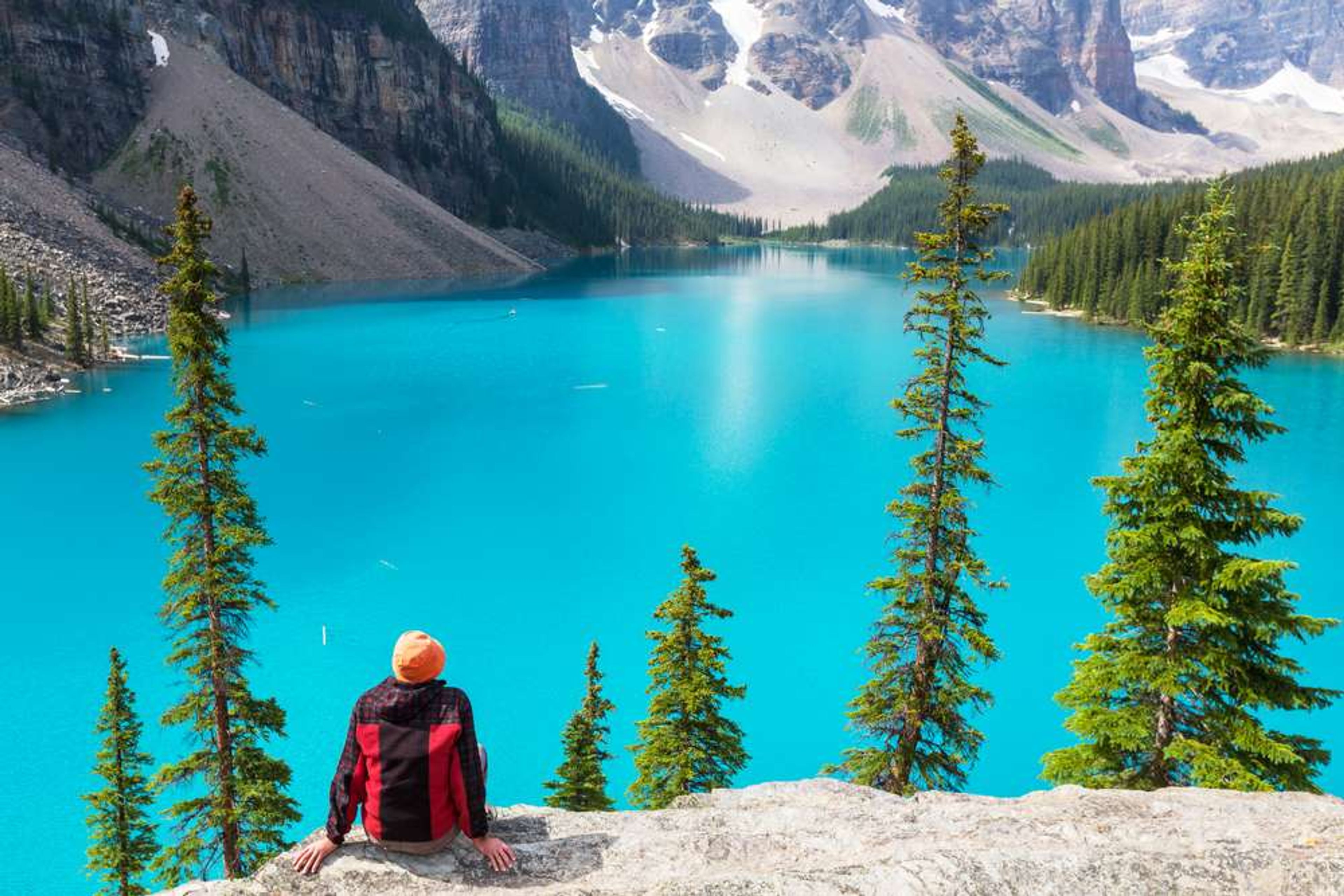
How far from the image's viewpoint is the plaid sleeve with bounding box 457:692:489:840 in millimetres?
6980

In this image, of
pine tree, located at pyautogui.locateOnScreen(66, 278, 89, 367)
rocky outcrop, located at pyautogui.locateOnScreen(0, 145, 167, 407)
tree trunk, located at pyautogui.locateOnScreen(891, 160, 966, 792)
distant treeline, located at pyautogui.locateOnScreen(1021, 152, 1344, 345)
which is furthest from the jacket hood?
distant treeline, located at pyautogui.locateOnScreen(1021, 152, 1344, 345)

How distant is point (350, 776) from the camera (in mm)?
Answer: 7074

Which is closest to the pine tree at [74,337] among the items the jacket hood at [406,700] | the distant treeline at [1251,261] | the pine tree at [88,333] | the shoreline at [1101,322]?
the pine tree at [88,333]

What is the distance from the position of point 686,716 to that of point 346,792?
12.6m

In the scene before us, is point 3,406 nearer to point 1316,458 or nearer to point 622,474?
point 622,474

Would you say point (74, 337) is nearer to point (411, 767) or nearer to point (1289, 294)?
point (411, 767)

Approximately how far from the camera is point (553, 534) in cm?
4125

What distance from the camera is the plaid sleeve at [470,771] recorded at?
698 cm

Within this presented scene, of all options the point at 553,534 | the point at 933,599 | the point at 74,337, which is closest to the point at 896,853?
the point at 933,599

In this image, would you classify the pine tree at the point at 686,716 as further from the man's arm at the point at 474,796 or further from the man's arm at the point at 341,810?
the man's arm at the point at 341,810

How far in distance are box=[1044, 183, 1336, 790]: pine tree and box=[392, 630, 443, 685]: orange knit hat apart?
11.2 meters

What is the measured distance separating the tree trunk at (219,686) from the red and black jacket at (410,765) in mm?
11401

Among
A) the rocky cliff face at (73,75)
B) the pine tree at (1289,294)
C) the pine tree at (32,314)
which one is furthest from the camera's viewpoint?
the rocky cliff face at (73,75)

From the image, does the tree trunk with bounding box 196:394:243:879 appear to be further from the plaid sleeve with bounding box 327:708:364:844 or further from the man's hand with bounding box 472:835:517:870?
the man's hand with bounding box 472:835:517:870
